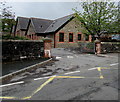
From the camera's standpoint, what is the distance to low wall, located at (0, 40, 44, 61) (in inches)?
362

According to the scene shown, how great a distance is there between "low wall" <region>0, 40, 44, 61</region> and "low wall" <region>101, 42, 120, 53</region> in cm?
941

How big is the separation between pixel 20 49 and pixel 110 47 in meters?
13.3

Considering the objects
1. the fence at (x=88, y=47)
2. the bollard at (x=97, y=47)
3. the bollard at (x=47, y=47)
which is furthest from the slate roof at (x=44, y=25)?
the bollard at (x=47, y=47)

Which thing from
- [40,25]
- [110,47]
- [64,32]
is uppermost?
[40,25]

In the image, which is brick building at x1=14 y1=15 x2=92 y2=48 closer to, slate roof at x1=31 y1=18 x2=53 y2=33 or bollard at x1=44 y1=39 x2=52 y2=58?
slate roof at x1=31 y1=18 x2=53 y2=33

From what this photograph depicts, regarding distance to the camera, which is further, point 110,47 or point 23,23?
point 23,23

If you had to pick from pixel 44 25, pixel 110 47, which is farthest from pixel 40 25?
pixel 110 47

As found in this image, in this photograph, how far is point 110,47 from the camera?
16609 mm

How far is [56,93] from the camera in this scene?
389 cm

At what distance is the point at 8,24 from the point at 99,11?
14023 mm

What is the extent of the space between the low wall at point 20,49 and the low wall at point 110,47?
941 cm

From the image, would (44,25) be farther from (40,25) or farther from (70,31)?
(70,31)

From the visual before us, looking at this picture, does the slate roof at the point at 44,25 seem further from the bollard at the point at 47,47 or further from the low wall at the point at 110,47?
the bollard at the point at 47,47

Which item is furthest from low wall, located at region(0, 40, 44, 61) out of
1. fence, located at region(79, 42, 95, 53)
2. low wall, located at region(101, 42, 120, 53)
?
low wall, located at region(101, 42, 120, 53)
